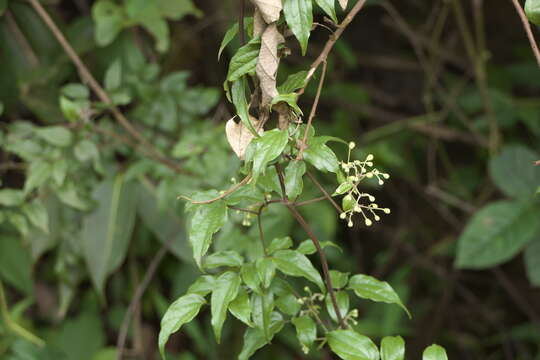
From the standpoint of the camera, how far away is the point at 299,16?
2.69 ft

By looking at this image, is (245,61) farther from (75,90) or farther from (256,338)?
(75,90)

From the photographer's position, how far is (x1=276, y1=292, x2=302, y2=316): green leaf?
1021 millimetres

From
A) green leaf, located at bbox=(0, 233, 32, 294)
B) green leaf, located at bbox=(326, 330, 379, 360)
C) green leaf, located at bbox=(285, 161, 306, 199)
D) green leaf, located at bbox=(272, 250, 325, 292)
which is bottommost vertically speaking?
green leaf, located at bbox=(0, 233, 32, 294)

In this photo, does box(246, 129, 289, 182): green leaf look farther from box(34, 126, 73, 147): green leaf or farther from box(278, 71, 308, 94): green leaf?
box(34, 126, 73, 147): green leaf

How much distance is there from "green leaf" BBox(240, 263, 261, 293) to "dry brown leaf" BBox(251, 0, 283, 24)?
0.36m

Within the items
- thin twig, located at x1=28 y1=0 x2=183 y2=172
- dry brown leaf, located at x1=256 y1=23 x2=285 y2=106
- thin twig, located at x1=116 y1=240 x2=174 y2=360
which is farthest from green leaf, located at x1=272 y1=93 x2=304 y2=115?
thin twig, located at x1=116 y1=240 x2=174 y2=360

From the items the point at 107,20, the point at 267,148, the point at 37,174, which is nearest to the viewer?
the point at 267,148

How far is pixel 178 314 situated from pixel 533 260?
1.38 meters

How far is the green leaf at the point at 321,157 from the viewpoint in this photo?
849mm

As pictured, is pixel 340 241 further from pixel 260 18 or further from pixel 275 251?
pixel 260 18

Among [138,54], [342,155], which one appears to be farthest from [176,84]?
[342,155]

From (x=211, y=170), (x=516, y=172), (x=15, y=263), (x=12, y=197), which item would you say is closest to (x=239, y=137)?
(x=211, y=170)

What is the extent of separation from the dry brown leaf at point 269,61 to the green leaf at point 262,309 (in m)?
0.32

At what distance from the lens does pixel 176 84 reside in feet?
6.31
